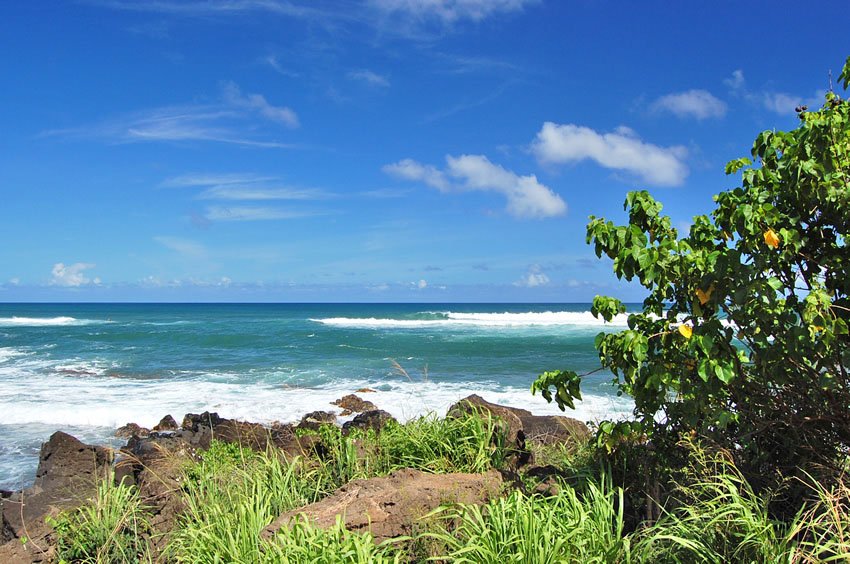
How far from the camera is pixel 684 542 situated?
3.75 meters

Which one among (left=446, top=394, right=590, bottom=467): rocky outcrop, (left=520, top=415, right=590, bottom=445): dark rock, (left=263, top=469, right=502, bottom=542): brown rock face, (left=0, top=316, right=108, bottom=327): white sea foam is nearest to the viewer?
(left=263, top=469, right=502, bottom=542): brown rock face

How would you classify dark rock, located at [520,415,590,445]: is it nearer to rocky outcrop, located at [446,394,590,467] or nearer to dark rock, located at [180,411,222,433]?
rocky outcrop, located at [446,394,590,467]

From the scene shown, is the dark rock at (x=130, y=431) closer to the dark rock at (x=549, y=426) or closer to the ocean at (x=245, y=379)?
the ocean at (x=245, y=379)

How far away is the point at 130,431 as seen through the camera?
47.3 feet

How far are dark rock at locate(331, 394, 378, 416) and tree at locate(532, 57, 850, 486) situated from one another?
12.5 meters

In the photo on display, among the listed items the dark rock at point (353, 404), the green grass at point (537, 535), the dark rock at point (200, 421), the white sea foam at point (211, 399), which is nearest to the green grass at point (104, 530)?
the green grass at point (537, 535)

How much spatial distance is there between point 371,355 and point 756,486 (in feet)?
89.6

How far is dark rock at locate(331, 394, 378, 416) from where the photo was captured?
666 inches

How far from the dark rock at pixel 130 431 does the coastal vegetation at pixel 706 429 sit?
901cm

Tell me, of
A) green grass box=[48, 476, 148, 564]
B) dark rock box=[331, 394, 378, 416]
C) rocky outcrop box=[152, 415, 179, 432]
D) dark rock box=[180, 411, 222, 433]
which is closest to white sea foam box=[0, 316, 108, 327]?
dark rock box=[331, 394, 378, 416]

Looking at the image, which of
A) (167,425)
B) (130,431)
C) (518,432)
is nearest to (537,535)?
(518,432)

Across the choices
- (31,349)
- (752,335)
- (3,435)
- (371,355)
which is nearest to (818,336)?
(752,335)

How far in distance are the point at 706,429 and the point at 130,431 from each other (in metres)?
13.0

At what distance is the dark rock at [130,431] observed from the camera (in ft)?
46.2
